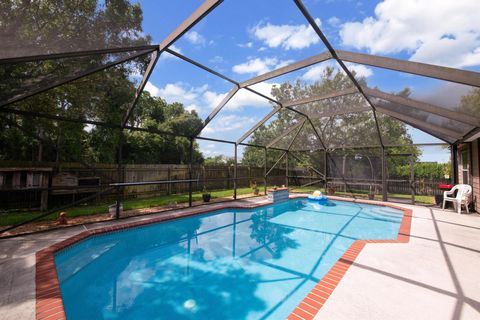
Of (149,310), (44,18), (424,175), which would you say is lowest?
(149,310)

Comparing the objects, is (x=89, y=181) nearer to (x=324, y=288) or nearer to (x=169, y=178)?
(x=169, y=178)

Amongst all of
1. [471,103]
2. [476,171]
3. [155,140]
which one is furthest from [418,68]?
[155,140]

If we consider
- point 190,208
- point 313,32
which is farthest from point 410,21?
point 190,208

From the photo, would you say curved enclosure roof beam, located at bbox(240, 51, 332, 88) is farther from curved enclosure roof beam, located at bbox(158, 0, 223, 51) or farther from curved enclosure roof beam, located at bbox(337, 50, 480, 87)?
curved enclosure roof beam, located at bbox(158, 0, 223, 51)

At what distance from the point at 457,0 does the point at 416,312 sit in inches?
161

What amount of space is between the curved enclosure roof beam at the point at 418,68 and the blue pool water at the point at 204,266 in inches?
146

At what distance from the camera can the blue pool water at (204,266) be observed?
3.00m

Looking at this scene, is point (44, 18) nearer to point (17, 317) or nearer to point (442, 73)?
point (17, 317)

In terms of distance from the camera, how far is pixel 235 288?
3.49 meters

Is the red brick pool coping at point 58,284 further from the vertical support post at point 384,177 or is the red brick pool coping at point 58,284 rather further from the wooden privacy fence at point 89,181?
the vertical support post at point 384,177

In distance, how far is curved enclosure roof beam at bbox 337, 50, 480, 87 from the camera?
2.99 meters

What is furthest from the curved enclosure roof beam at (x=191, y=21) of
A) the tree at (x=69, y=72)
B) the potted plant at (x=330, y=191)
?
the potted plant at (x=330, y=191)

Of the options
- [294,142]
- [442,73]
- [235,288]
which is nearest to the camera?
[442,73]

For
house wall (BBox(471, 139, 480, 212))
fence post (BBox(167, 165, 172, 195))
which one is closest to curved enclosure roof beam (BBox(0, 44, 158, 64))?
fence post (BBox(167, 165, 172, 195))
